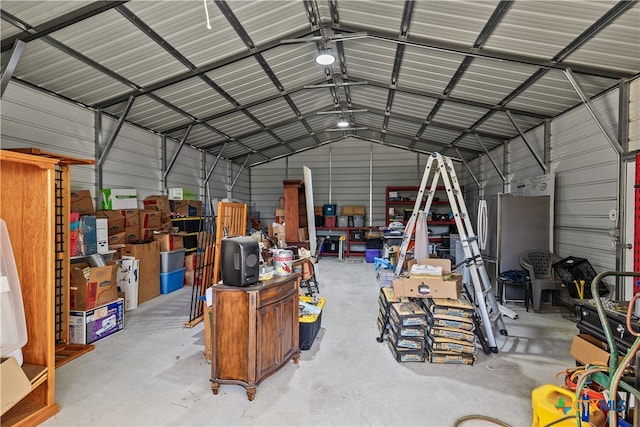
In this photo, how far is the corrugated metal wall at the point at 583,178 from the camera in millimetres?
3943

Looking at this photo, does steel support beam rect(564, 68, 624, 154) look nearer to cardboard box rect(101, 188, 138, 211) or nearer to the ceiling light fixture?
the ceiling light fixture

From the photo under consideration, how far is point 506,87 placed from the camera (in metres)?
4.59

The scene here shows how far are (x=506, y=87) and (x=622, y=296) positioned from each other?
310cm

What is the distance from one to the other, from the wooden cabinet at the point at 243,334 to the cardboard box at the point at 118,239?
125 inches

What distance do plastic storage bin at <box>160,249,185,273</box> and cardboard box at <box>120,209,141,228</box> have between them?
0.67m

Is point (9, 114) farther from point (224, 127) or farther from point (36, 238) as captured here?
point (224, 127)

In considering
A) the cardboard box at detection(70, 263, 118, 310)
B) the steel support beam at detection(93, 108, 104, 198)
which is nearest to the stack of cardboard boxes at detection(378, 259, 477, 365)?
the cardboard box at detection(70, 263, 118, 310)

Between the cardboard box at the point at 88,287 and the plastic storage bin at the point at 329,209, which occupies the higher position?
the plastic storage bin at the point at 329,209

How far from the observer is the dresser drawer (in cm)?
237

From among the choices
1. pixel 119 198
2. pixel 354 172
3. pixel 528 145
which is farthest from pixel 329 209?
pixel 119 198

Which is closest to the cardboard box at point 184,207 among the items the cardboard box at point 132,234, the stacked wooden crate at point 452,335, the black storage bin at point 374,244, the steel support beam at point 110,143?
the cardboard box at point 132,234

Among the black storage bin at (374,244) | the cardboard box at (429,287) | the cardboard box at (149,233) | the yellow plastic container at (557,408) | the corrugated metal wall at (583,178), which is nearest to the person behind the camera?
the yellow plastic container at (557,408)

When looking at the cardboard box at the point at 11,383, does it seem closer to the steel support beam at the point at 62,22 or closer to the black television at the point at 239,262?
the black television at the point at 239,262

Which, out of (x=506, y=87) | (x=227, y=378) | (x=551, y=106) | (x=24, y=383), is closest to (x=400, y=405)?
(x=227, y=378)
